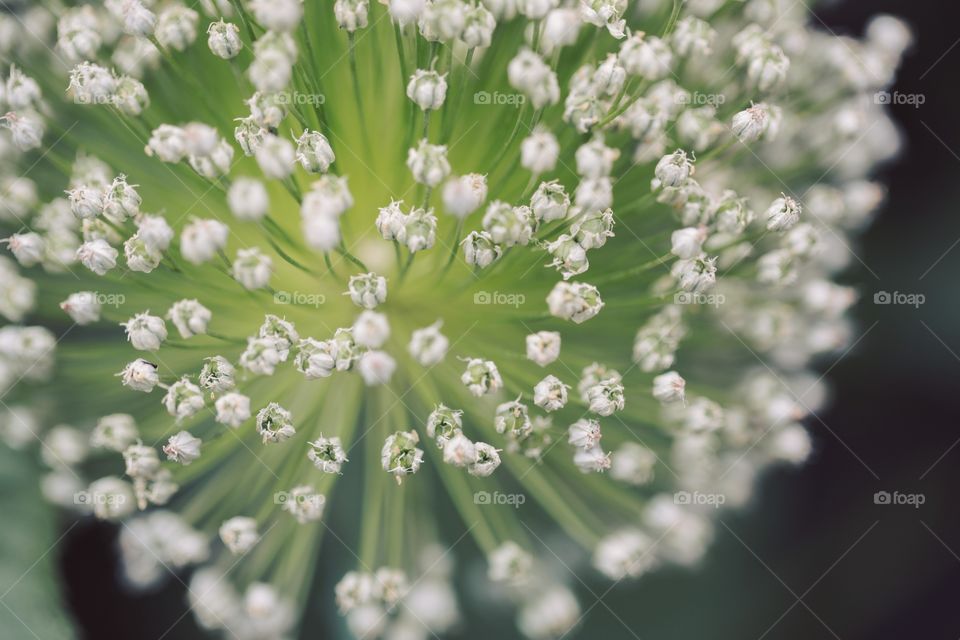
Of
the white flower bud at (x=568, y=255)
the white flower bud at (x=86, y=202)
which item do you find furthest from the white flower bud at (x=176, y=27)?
the white flower bud at (x=568, y=255)

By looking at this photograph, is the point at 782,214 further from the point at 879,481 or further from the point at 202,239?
the point at 202,239

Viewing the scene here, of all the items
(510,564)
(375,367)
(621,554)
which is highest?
(375,367)

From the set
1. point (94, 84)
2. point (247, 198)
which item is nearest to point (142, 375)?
point (247, 198)

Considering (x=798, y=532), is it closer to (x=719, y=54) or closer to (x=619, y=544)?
(x=619, y=544)

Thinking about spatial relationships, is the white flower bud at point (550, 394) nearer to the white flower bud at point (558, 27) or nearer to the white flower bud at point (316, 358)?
the white flower bud at point (316, 358)

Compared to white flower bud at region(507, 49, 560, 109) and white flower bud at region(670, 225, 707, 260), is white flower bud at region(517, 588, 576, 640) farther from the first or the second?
white flower bud at region(507, 49, 560, 109)

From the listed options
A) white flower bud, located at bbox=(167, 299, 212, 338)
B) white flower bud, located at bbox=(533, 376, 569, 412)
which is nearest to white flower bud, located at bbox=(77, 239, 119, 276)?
white flower bud, located at bbox=(167, 299, 212, 338)

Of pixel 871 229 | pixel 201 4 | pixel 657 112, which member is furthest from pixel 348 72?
pixel 871 229
